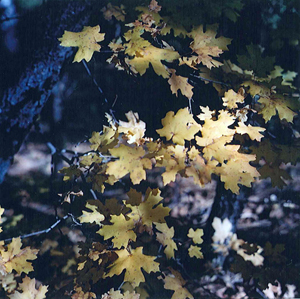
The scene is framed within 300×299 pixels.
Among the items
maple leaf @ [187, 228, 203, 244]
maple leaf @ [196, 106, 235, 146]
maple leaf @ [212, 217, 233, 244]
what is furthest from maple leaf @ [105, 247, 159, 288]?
maple leaf @ [212, 217, 233, 244]

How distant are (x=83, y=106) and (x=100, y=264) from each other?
5.79ft

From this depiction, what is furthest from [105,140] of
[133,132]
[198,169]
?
[198,169]

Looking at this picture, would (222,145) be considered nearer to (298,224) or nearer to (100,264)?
(100,264)

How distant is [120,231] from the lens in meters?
1.19

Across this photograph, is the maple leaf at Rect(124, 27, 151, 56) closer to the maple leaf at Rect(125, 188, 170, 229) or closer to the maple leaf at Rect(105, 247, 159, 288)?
the maple leaf at Rect(125, 188, 170, 229)

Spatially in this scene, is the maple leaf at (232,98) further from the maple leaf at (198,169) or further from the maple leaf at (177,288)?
the maple leaf at (177,288)

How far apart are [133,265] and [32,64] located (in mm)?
1399

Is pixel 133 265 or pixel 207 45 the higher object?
pixel 207 45

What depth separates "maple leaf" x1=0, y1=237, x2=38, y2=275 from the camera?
4.53 feet

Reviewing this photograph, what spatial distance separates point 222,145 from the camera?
4.09ft

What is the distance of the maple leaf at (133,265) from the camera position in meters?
1.16

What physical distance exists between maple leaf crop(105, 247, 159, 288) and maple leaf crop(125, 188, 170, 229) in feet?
0.51

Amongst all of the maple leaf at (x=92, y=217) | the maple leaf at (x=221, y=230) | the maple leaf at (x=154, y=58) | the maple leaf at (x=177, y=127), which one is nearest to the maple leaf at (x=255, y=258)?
the maple leaf at (x=221, y=230)

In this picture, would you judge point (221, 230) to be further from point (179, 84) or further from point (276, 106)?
point (179, 84)
